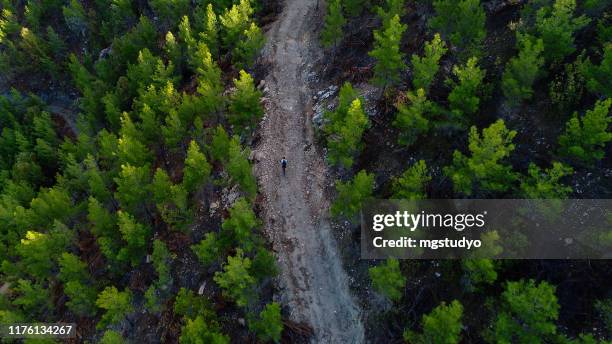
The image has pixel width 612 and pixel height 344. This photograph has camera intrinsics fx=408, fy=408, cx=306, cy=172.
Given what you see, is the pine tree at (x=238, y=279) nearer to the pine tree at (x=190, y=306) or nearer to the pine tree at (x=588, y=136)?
the pine tree at (x=190, y=306)

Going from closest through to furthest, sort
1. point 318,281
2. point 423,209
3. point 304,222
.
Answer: point 423,209 < point 318,281 < point 304,222

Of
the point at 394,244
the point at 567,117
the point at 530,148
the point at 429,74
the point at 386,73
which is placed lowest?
the point at 394,244

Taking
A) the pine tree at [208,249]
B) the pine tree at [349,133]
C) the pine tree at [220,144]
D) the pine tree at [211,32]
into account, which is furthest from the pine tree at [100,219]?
the pine tree at [211,32]

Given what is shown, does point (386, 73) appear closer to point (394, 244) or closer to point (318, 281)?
point (394, 244)

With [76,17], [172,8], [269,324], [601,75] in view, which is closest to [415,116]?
[601,75]

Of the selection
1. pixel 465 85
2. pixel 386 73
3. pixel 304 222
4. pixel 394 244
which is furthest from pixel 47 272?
pixel 465 85

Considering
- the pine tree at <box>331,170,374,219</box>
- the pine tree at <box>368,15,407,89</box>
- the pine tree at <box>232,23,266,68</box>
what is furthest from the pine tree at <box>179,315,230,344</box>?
the pine tree at <box>232,23,266,68</box>

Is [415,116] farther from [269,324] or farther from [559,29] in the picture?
[269,324]
